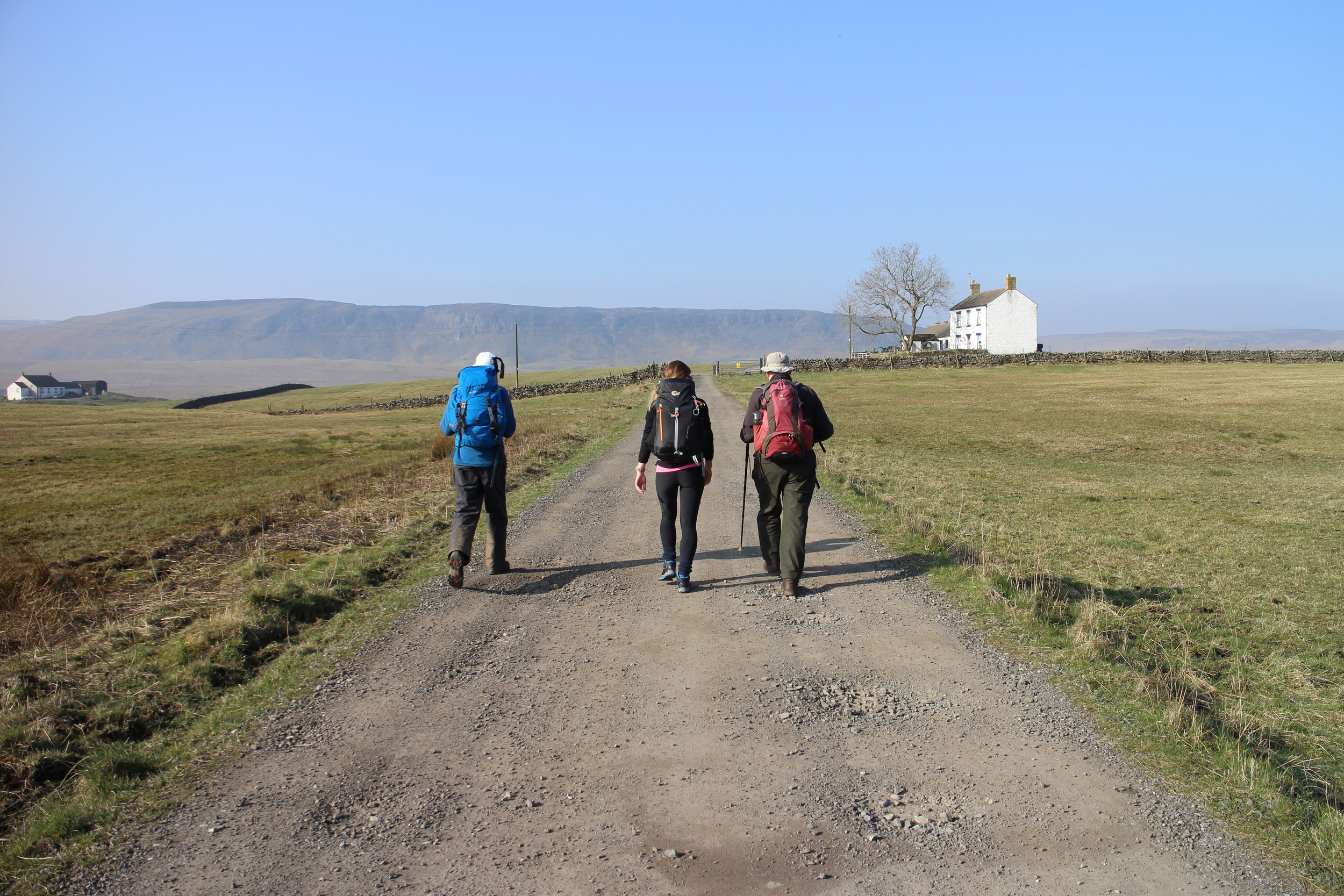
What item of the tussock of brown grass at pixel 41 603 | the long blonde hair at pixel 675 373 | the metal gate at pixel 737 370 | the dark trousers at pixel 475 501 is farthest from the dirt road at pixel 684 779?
the metal gate at pixel 737 370

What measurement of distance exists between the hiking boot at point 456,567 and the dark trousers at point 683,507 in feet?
6.41

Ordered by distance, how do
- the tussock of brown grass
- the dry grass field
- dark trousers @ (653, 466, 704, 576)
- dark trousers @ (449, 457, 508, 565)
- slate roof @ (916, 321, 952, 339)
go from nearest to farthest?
the tussock of brown grass → dark trousers @ (653, 466, 704, 576) → dark trousers @ (449, 457, 508, 565) → the dry grass field → slate roof @ (916, 321, 952, 339)

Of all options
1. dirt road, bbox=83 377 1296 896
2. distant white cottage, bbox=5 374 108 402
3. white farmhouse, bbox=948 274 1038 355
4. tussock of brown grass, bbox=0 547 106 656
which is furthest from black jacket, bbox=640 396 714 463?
distant white cottage, bbox=5 374 108 402

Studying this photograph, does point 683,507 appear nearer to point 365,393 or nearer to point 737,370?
point 365,393

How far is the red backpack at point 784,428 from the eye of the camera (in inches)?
298

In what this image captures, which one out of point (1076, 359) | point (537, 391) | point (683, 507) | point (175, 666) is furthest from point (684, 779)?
point (1076, 359)

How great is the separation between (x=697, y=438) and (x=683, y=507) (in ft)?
2.21

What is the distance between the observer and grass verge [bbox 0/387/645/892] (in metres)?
4.19

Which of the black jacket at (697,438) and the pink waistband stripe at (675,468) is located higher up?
the black jacket at (697,438)

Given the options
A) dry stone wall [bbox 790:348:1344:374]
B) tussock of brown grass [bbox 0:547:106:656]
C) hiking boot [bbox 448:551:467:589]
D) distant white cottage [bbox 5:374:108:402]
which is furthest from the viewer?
distant white cottage [bbox 5:374:108:402]

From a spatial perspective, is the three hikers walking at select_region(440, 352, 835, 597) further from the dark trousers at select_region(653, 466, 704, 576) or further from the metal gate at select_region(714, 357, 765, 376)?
the metal gate at select_region(714, 357, 765, 376)

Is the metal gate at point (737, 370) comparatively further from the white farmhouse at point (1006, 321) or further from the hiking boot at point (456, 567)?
the hiking boot at point (456, 567)

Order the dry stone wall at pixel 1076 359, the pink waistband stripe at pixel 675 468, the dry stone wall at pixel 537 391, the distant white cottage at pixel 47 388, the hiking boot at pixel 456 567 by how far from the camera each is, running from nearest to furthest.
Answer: the pink waistband stripe at pixel 675 468
the hiking boot at pixel 456 567
the dry stone wall at pixel 537 391
the dry stone wall at pixel 1076 359
the distant white cottage at pixel 47 388

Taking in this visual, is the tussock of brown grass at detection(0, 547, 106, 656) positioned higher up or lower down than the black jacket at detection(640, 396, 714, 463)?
lower down
